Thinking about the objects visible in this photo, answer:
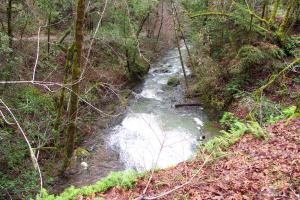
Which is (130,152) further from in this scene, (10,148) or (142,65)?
(142,65)

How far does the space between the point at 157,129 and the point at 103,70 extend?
6.25 meters

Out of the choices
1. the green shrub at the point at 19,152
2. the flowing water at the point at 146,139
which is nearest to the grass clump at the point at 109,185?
the flowing water at the point at 146,139

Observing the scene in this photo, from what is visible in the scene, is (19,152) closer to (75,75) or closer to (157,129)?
(75,75)

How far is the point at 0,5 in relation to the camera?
13.0 metres

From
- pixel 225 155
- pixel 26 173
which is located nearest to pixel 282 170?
pixel 225 155

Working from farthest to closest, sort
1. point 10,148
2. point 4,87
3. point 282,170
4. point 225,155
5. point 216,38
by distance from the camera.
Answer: point 216,38, point 4,87, point 10,148, point 225,155, point 282,170

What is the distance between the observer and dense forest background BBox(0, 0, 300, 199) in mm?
Answer: 9906

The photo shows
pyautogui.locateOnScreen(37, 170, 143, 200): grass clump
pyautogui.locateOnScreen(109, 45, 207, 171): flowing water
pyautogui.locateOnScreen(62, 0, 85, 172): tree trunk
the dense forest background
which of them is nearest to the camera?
pyautogui.locateOnScreen(37, 170, 143, 200): grass clump

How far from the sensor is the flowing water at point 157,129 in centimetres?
1233

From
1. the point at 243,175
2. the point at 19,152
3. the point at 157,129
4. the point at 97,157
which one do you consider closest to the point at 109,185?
the point at 243,175

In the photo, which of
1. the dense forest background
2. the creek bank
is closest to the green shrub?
the dense forest background

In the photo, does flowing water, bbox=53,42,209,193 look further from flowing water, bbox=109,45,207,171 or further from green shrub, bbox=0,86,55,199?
green shrub, bbox=0,86,55,199

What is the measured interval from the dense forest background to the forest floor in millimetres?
1372

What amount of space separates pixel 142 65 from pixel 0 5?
11.2 m
